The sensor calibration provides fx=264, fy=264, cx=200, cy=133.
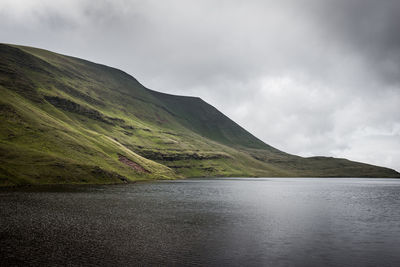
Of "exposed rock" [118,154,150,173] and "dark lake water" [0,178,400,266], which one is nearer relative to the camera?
"dark lake water" [0,178,400,266]

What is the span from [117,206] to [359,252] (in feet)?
173

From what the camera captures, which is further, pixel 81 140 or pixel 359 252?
pixel 81 140

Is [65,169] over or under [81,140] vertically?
under

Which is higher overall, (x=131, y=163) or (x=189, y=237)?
(x=131, y=163)

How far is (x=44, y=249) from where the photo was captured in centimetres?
3166

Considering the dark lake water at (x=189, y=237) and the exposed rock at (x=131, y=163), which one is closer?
the dark lake water at (x=189, y=237)

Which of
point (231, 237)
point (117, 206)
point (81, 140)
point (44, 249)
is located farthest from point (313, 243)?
point (81, 140)

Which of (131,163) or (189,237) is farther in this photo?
(131,163)

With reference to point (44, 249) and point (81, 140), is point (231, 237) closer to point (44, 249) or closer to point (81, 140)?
point (44, 249)

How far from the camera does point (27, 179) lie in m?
106

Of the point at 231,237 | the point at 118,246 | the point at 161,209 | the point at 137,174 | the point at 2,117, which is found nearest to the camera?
the point at 118,246

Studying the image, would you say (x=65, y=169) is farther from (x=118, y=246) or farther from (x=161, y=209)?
(x=118, y=246)

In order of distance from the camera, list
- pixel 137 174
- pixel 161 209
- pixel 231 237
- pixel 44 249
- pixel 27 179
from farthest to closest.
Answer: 1. pixel 137 174
2. pixel 27 179
3. pixel 161 209
4. pixel 231 237
5. pixel 44 249

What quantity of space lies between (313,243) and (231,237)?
38.1 feet
